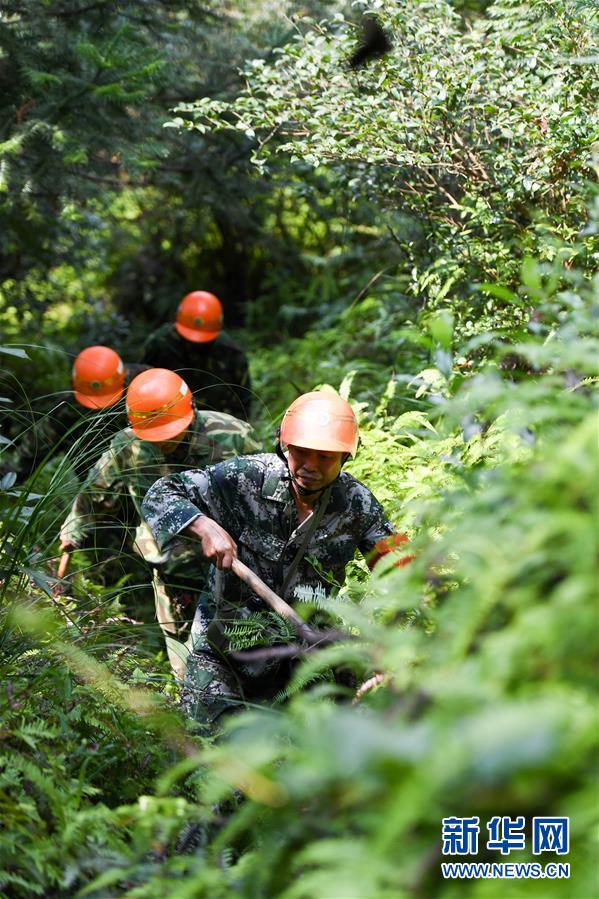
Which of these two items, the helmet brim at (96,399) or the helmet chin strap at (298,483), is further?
the helmet brim at (96,399)

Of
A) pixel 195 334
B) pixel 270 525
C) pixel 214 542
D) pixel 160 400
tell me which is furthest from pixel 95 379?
Result: pixel 214 542

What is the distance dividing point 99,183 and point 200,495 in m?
4.70

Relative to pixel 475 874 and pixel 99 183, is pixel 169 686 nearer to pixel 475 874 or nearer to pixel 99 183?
pixel 475 874

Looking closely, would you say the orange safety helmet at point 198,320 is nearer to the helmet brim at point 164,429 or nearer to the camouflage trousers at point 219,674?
the helmet brim at point 164,429

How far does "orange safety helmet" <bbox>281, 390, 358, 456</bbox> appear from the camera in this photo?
12.4ft

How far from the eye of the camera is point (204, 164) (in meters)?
8.75

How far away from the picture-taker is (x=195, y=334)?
7719 millimetres

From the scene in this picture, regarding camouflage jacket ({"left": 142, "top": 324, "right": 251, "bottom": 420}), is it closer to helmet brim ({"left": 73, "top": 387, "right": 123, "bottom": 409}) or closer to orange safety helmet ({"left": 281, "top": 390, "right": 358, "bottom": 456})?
helmet brim ({"left": 73, "top": 387, "right": 123, "bottom": 409})

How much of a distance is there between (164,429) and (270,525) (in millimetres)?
1112

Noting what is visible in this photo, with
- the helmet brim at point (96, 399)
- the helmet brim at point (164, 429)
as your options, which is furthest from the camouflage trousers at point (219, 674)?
the helmet brim at point (96, 399)

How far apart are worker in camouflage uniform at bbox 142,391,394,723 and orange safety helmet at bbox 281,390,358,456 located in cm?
2

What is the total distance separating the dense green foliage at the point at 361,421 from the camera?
147 centimetres

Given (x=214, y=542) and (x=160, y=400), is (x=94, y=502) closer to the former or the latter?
(x=160, y=400)

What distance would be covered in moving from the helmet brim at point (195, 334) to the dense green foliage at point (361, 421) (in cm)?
107
